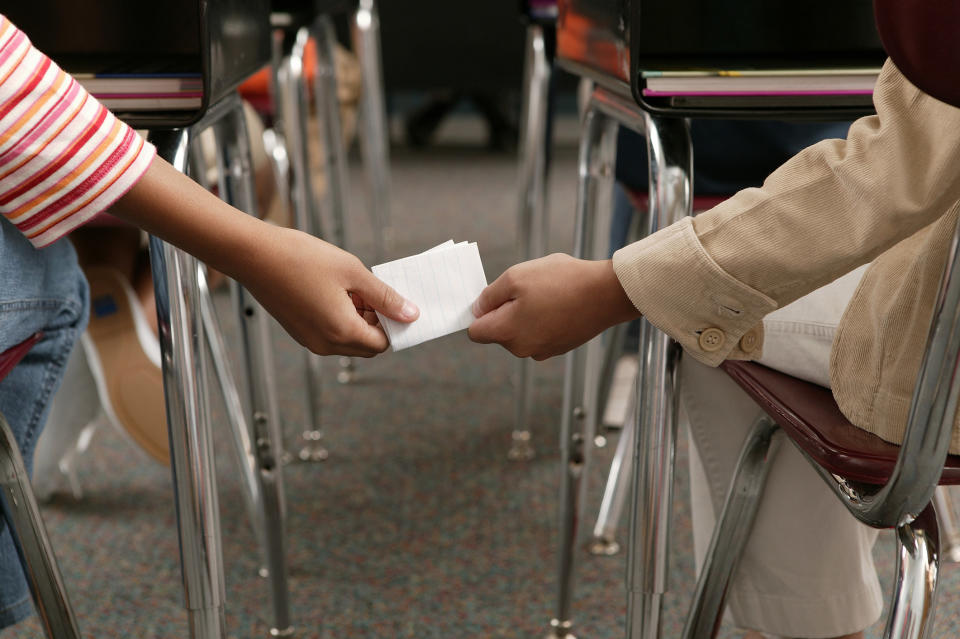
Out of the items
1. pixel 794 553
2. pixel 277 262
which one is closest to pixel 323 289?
pixel 277 262

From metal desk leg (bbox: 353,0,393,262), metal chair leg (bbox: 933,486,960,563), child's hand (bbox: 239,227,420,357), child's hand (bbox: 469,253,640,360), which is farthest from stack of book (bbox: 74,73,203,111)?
metal desk leg (bbox: 353,0,393,262)

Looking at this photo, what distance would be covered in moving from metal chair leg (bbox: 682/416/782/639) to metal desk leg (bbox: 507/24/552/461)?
1.99 ft

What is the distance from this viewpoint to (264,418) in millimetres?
846

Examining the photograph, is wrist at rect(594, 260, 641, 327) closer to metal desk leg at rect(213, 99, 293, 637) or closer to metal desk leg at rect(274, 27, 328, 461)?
metal desk leg at rect(213, 99, 293, 637)

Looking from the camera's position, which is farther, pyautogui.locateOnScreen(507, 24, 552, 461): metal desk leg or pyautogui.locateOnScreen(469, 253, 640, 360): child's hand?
pyautogui.locateOnScreen(507, 24, 552, 461): metal desk leg

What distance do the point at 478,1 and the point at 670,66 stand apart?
8.69 ft

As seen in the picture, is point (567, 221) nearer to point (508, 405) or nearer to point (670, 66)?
point (508, 405)

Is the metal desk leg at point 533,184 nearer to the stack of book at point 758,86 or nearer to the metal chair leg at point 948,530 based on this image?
the metal chair leg at point 948,530

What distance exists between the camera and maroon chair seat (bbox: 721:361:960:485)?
444mm

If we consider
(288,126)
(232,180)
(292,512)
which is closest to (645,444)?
(232,180)

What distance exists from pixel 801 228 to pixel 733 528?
0.77 feet

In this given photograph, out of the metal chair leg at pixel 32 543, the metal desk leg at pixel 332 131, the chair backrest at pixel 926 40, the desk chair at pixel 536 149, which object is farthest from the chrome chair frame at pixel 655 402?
the metal desk leg at pixel 332 131

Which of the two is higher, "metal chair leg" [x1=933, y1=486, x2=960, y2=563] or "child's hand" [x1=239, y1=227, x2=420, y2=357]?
"child's hand" [x1=239, y1=227, x2=420, y2=357]

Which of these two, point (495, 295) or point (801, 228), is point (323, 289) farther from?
point (801, 228)
